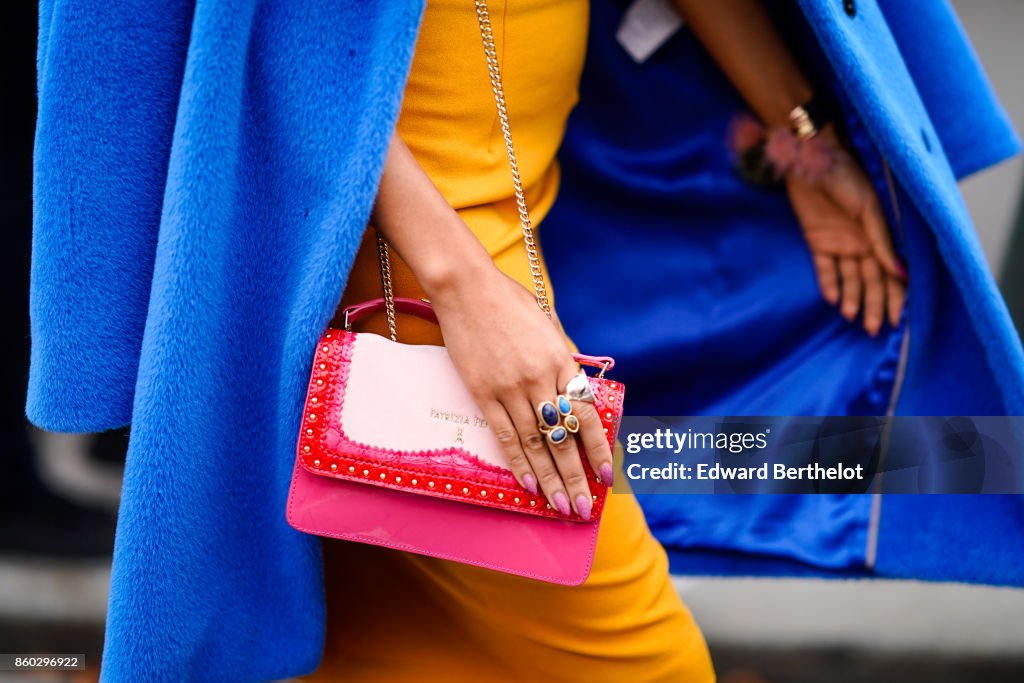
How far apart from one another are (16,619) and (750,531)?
1.42 meters

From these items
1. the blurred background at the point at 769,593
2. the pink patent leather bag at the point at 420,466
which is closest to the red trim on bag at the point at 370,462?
the pink patent leather bag at the point at 420,466

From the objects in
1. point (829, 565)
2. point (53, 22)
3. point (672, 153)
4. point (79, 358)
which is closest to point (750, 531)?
point (829, 565)

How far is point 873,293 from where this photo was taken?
117 centimetres

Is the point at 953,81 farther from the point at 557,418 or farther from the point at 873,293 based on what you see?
the point at 557,418

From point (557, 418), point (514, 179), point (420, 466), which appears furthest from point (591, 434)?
point (514, 179)

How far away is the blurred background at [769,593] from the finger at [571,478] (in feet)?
3.04

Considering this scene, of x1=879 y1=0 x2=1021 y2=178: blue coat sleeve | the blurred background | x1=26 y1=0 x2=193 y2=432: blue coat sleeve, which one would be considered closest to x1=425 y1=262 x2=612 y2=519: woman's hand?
x1=26 y1=0 x2=193 y2=432: blue coat sleeve

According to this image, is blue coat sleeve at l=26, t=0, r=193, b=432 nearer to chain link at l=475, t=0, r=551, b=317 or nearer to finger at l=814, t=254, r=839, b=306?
chain link at l=475, t=0, r=551, b=317

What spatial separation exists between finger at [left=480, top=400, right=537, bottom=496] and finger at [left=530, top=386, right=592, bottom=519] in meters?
0.02

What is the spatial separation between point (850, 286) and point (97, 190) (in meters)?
0.92

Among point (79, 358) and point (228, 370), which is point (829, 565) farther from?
point (79, 358)

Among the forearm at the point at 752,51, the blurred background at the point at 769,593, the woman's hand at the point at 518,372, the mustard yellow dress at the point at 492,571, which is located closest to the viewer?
the woman's hand at the point at 518,372

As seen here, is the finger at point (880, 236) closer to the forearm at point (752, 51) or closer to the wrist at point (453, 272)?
the forearm at point (752, 51)

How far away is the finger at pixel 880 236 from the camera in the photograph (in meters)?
1.14
